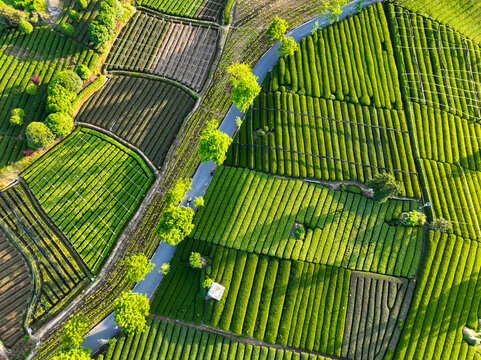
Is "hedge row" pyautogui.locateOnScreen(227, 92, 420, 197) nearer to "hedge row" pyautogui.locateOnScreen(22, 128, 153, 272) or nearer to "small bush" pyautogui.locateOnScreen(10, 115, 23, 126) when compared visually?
"hedge row" pyautogui.locateOnScreen(22, 128, 153, 272)

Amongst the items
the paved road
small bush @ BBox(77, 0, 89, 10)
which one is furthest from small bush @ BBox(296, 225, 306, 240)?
small bush @ BBox(77, 0, 89, 10)

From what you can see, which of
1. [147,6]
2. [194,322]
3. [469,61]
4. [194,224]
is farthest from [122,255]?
[469,61]

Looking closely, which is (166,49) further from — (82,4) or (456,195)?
(456,195)

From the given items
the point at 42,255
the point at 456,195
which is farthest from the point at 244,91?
the point at 42,255

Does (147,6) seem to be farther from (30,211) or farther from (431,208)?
(431,208)

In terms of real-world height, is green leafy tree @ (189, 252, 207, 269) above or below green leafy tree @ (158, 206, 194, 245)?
below

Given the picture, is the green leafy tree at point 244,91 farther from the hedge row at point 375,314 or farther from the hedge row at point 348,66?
the hedge row at point 375,314
